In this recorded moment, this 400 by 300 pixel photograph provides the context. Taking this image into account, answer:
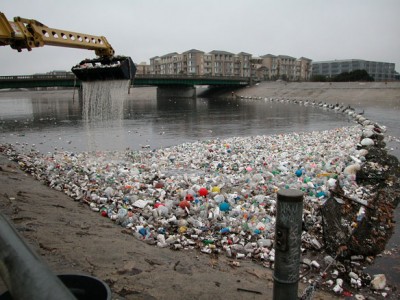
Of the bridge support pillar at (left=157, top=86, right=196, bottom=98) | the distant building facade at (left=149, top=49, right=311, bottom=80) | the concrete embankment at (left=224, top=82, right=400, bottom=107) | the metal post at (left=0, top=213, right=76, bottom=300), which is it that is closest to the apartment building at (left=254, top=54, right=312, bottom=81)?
the distant building facade at (left=149, top=49, right=311, bottom=80)

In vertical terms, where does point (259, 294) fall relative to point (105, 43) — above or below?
below

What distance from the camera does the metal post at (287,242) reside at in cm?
265

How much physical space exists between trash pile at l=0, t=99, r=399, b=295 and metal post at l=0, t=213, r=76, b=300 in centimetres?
283

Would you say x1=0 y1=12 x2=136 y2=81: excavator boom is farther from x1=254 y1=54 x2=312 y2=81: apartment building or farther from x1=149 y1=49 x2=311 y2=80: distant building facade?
x1=254 y1=54 x2=312 y2=81: apartment building

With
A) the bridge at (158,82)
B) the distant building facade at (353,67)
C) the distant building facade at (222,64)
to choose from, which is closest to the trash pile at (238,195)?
the bridge at (158,82)

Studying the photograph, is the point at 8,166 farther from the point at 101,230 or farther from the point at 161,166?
the point at 101,230

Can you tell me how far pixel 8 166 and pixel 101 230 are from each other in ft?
18.1

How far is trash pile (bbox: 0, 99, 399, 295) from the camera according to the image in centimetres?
488

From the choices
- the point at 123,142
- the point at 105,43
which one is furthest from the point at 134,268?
the point at 123,142

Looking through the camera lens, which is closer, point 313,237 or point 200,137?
point 313,237

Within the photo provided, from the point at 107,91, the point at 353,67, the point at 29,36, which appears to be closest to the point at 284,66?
the point at 353,67

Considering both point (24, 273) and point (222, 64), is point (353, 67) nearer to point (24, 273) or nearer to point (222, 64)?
point (222, 64)

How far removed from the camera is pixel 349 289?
4.02 m

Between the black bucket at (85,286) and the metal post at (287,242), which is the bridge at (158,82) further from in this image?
the black bucket at (85,286)
